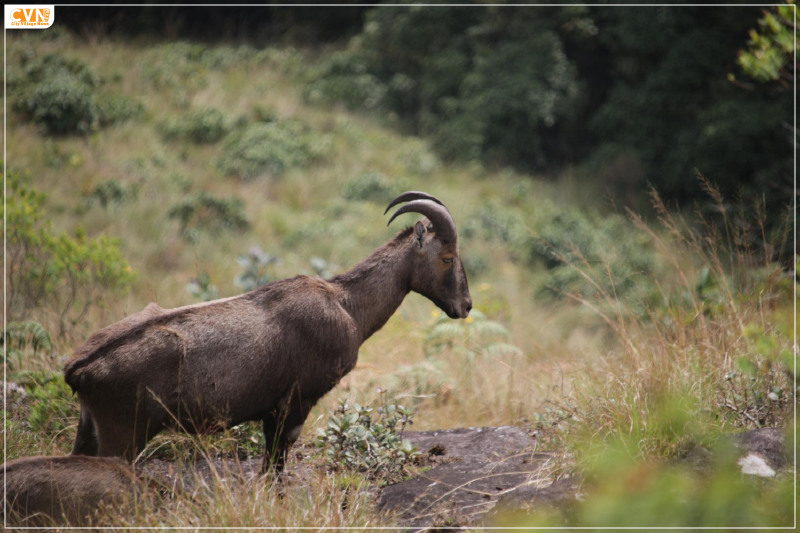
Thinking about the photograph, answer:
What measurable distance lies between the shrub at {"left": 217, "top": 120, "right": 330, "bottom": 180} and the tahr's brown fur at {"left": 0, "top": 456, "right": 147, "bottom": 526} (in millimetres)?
13465

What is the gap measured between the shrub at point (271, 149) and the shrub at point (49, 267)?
7845mm

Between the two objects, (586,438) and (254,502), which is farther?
(586,438)

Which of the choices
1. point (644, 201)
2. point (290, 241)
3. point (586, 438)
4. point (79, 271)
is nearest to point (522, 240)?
point (644, 201)

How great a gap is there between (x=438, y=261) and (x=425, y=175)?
13.3 meters

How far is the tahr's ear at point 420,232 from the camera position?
4.93 metres

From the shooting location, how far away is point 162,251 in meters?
13.3

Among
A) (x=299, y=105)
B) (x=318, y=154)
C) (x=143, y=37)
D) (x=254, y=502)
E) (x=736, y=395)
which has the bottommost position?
(x=254, y=502)

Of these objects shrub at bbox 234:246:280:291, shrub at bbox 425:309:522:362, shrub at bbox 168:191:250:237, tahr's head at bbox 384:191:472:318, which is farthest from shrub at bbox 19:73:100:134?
tahr's head at bbox 384:191:472:318

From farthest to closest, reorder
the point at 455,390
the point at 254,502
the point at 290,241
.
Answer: the point at 290,241 → the point at 455,390 → the point at 254,502

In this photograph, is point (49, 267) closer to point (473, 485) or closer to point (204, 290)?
point (204, 290)

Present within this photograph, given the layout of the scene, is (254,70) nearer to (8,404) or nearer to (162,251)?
(162,251)

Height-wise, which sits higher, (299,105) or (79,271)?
(299,105)

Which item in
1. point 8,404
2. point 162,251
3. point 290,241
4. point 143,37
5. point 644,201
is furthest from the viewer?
point 143,37

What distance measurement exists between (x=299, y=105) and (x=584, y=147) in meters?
8.98
